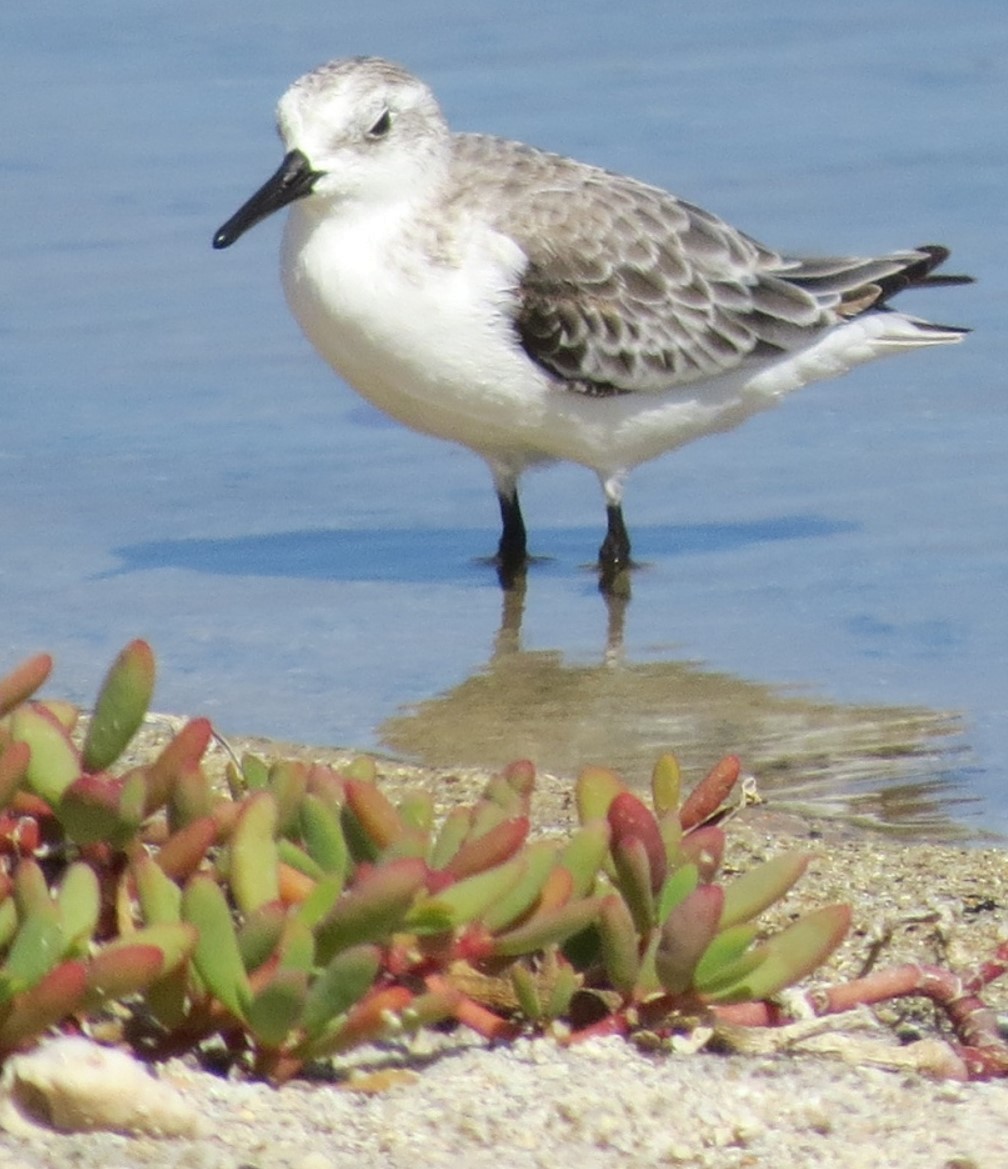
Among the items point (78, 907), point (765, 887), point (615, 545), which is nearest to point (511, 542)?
point (615, 545)

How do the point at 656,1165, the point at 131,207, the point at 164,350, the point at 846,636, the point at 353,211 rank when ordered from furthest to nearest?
the point at 131,207 → the point at 164,350 → the point at 353,211 → the point at 846,636 → the point at 656,1165

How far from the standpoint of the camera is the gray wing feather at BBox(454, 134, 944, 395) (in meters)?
7.53

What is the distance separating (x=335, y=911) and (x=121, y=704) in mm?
465

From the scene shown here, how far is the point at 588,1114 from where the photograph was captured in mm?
2922

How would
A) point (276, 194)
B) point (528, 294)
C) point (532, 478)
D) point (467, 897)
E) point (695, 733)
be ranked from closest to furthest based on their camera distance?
point (467, 897) → point (695, 733) → point (276, 194) → point (528, 294) → point (532, 478)

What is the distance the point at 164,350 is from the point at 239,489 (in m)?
1.13

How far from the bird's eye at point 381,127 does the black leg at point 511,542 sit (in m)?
1.17

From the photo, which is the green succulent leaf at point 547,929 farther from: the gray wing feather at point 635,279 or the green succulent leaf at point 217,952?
the gray wing feather at point 635,279

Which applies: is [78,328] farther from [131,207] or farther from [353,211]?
[353,211]

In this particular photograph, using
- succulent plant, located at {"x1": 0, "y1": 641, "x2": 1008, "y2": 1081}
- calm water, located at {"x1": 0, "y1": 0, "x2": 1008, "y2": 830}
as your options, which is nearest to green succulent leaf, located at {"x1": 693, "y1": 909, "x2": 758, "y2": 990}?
succulent plant, located at {"x1": 0, "y1": 641, "x2": 1008, "y2": 1081}

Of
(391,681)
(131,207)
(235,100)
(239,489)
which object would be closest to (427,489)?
(239,489)

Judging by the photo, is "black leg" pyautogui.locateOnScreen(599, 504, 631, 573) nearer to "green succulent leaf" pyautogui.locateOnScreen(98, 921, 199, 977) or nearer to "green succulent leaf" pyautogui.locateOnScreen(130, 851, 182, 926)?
"green succulent leaf" pyautogui.locateOnScreen(130, 851, 182, 926)

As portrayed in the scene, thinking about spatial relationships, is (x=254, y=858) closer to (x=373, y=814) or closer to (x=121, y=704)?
(x=373, y=814)

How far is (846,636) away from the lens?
6805mm
